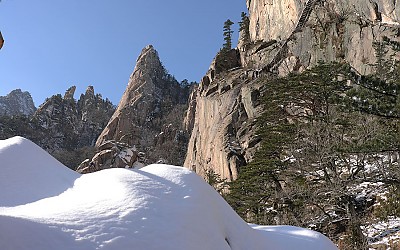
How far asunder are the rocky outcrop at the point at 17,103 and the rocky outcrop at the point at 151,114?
176ft

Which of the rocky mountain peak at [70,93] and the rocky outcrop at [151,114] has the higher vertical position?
the rocky mountain peak at [70,93]

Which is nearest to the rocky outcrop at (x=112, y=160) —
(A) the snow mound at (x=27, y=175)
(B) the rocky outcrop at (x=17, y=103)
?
(A) the snow mound at (x=27, y=175)

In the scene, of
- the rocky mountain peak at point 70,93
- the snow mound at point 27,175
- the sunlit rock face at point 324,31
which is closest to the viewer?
the snow mound at point 27,175

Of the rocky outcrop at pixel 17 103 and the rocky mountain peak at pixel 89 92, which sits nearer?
the rocky mountain peak at pixel 89 92

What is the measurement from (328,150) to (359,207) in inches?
170

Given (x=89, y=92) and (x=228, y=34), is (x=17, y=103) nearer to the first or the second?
(x=89, y=92)

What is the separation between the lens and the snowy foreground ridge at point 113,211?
2994 mm

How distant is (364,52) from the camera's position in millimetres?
25062

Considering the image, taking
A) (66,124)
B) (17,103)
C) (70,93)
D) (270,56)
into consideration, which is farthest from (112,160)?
(17,103)

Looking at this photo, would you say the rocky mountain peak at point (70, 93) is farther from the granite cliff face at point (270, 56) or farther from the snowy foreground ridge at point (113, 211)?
the snowy foreground ridge at point (113, 211)

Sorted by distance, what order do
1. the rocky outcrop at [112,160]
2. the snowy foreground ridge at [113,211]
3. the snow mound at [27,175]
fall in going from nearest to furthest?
the snowy foreground ridge at [113,211], the snow mound at [27,175], the rocky outcrop at [112,160]

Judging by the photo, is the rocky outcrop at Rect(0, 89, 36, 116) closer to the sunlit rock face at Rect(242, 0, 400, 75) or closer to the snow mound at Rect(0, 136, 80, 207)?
the sunlit rock face at Rect(242, 0, 400, 75)

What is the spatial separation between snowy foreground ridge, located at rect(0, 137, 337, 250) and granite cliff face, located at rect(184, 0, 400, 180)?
1934cm

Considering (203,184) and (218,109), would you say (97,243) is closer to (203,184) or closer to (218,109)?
(203,184)
